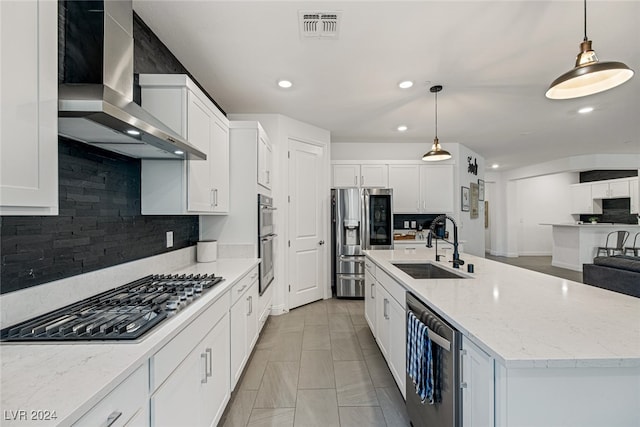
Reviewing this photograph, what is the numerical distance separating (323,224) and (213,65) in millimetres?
2711

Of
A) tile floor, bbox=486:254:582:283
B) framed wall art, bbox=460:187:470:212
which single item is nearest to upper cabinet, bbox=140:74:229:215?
framed wall art, bbox=460:187:470:212

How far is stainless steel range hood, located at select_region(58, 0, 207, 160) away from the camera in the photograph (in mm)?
1099

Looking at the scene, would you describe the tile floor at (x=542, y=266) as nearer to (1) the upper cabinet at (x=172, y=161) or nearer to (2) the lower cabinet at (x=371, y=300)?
(2) the lower cabinet at (x=371, y=300)

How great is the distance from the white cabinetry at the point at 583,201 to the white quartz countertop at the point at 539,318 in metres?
8.15

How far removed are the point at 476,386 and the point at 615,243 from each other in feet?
26.7

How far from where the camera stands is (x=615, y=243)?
254 inches

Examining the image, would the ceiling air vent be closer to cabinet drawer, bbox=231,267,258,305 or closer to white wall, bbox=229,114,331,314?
white wall, bbox=229,114,331,314

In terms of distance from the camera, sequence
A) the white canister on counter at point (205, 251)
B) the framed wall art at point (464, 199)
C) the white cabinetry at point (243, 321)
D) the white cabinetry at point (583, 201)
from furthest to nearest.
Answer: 1. the white cabinetry at point (583, 201)
2. the framed wall art at point (464, 199)
3. the white canister on counter at point (205, 251)
4. the white cabinetry at point (243, 321)

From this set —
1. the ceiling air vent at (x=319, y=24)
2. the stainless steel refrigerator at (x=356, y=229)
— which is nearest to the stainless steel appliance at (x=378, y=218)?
the stainless steel refrigerator at (x=356, y=229)

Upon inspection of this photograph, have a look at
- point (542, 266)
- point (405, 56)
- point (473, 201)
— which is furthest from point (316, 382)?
point (542, 266)

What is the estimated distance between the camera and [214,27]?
2.13 meters

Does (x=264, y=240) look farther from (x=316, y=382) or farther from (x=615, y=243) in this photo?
(x=615, y=243)

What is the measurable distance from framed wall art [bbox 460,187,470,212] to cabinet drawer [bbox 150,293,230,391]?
529 centimetres

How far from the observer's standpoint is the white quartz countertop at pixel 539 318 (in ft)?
2.93
